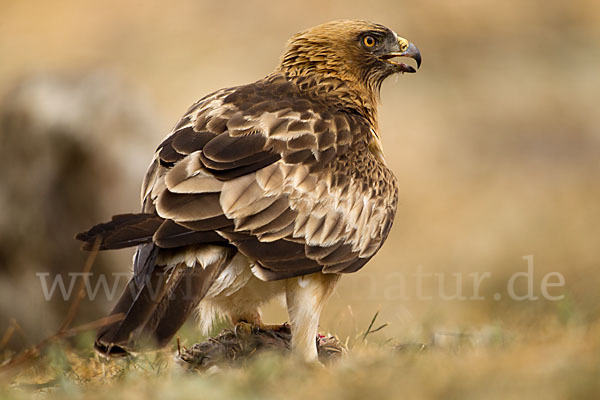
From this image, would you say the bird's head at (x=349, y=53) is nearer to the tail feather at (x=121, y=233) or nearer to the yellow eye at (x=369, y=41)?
the yellow eye at (x=369, y=41)

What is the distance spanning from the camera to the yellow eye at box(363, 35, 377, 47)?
288 inches

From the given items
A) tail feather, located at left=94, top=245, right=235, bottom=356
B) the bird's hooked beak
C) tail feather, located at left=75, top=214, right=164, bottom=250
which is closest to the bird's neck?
the bird's hooked beak

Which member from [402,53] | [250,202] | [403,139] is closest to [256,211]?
[250,202]

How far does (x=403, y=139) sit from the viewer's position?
1922cm

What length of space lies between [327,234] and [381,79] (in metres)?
1.99

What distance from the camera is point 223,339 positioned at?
244 inches

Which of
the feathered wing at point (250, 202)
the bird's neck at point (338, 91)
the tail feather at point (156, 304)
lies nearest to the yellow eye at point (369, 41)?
the bird's neck at point (338, 91)

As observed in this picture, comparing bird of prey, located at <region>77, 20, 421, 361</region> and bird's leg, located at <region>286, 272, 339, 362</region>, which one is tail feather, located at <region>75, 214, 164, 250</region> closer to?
bird of prey, located at <region>77, 20, 421, 361</region>

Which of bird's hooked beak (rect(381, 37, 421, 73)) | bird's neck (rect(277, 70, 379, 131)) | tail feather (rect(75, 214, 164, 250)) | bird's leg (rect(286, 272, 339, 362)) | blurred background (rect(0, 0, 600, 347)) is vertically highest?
bird's hooked beak (rect(381, 37, 421, 73))

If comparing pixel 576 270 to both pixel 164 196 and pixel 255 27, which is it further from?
pixel 255 27

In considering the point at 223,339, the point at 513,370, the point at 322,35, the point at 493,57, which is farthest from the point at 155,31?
the point at 513,370

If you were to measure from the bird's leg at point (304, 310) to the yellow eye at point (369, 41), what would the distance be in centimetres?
223

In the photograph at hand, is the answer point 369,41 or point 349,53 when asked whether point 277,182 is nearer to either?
point 349,53

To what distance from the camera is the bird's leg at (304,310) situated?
5.95 metres
